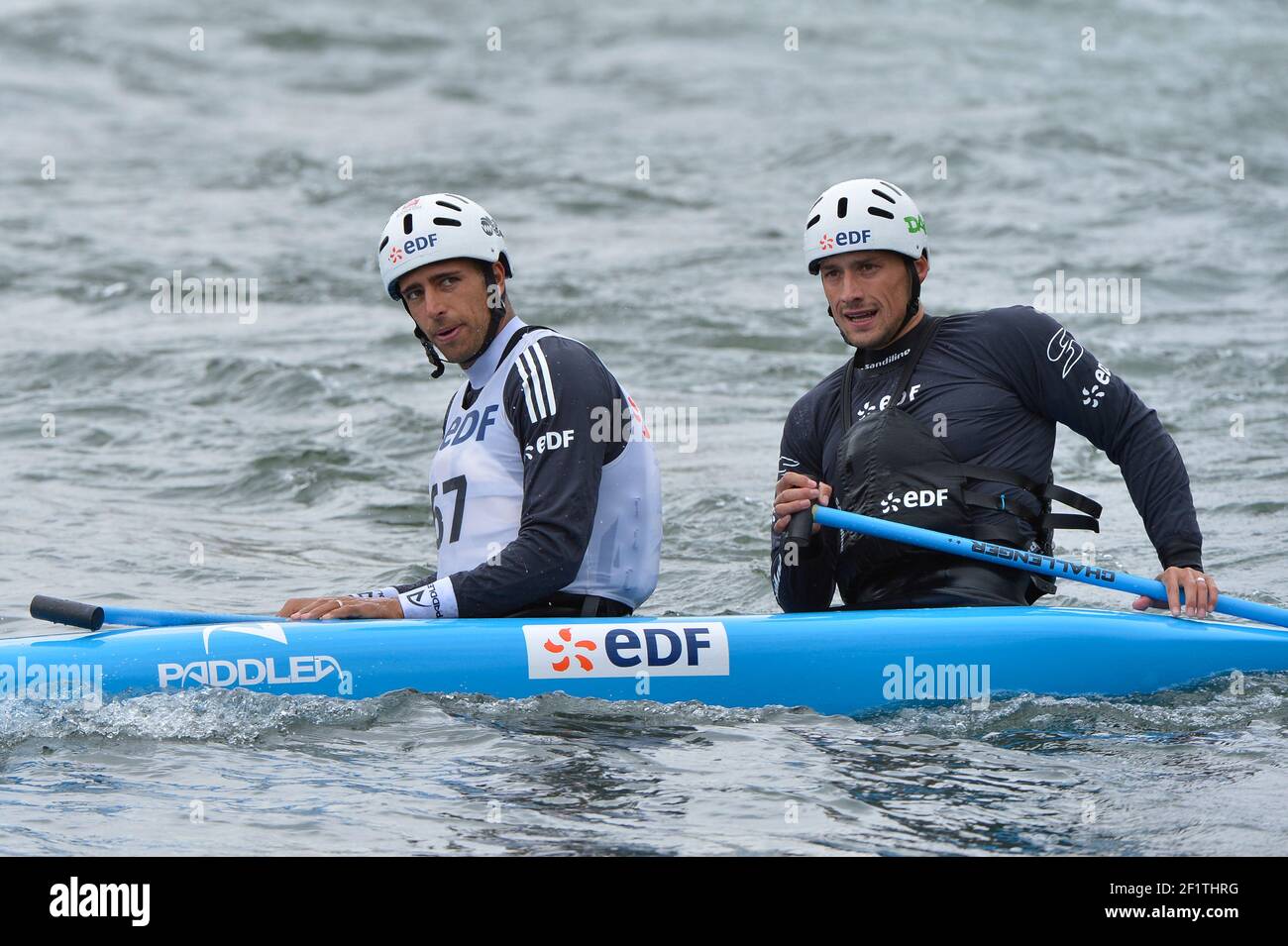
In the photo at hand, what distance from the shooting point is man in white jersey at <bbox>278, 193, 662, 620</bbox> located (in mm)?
5199

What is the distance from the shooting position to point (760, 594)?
314 inches

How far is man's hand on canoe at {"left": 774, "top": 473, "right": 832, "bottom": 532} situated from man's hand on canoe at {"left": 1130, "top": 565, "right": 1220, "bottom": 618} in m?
1.05

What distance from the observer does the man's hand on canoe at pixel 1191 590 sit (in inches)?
208

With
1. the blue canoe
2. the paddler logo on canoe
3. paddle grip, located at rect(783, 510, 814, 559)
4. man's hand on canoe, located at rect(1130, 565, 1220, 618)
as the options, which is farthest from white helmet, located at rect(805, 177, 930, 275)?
the paddler logo on canoe

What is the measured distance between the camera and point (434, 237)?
5367mm

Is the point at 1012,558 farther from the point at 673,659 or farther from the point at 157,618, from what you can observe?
the point at 157,618

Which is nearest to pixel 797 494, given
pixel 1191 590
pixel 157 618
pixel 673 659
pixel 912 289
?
pixel 673 659

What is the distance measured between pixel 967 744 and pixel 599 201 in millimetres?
14453

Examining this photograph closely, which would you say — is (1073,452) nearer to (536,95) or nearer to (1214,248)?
(1214,248)

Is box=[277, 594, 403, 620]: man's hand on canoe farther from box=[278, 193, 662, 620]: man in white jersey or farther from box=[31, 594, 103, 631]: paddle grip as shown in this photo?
box=[31, 594, 103, 631]: paddle grip

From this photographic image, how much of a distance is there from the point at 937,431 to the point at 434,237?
1664 mm

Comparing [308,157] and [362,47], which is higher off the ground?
[362,47]
